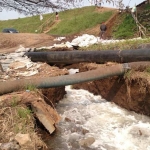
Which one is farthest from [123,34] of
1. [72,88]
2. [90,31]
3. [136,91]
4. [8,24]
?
[8,24]

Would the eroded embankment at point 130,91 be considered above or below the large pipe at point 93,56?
below

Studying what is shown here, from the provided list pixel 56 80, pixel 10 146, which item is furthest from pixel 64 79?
pixel 10 146

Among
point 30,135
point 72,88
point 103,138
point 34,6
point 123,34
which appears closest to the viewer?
point 30,135

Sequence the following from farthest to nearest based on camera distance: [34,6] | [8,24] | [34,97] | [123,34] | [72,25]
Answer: [8,24], [72,25], [123,34], [34,6], [34,97]

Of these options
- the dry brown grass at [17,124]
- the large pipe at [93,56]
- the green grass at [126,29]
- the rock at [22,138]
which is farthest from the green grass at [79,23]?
the rock at [22,138]

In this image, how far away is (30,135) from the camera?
182 inches

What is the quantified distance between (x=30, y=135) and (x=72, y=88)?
550 centimetres

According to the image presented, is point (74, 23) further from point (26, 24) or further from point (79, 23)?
point (26, 24)

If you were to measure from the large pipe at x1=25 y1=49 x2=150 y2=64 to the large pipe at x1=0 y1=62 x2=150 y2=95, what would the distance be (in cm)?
60

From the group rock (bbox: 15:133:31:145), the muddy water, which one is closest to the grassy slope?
the muddy water

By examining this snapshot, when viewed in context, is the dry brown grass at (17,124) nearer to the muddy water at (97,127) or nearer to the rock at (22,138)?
the rock at (22,138)

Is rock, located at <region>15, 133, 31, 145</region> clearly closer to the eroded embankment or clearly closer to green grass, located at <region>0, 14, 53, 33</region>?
the eroded embankment

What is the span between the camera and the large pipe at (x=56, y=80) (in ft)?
19.8

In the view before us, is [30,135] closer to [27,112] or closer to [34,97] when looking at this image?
[27,112]
